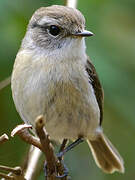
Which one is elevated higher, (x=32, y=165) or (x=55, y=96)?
(x=55, y=96)

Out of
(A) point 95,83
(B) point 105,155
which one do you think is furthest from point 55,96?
(B) point 105,155

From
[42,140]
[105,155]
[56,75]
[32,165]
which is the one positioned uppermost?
[42,140]

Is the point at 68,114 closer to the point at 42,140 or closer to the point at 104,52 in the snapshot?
the point at 104,52

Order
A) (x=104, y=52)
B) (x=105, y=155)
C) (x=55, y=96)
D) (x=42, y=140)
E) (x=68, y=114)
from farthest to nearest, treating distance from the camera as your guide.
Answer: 1. (x=105, y=155)
2. (x=104, y=52)
3. (x=68, y=114)
4. (x=55, y=96)
5. (x=42, y=140)

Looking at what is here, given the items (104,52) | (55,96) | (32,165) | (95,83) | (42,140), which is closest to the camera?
(42,140)

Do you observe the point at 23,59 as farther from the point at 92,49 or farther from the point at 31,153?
the point at 31,153

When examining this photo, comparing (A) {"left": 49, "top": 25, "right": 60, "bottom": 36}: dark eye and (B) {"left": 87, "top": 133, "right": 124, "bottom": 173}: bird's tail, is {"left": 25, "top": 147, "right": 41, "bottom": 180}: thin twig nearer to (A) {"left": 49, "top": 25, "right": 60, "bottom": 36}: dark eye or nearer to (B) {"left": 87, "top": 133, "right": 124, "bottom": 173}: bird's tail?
(A) {"left": 49, "top": 25, "right": 60, "bottom": 36}: dark eye
